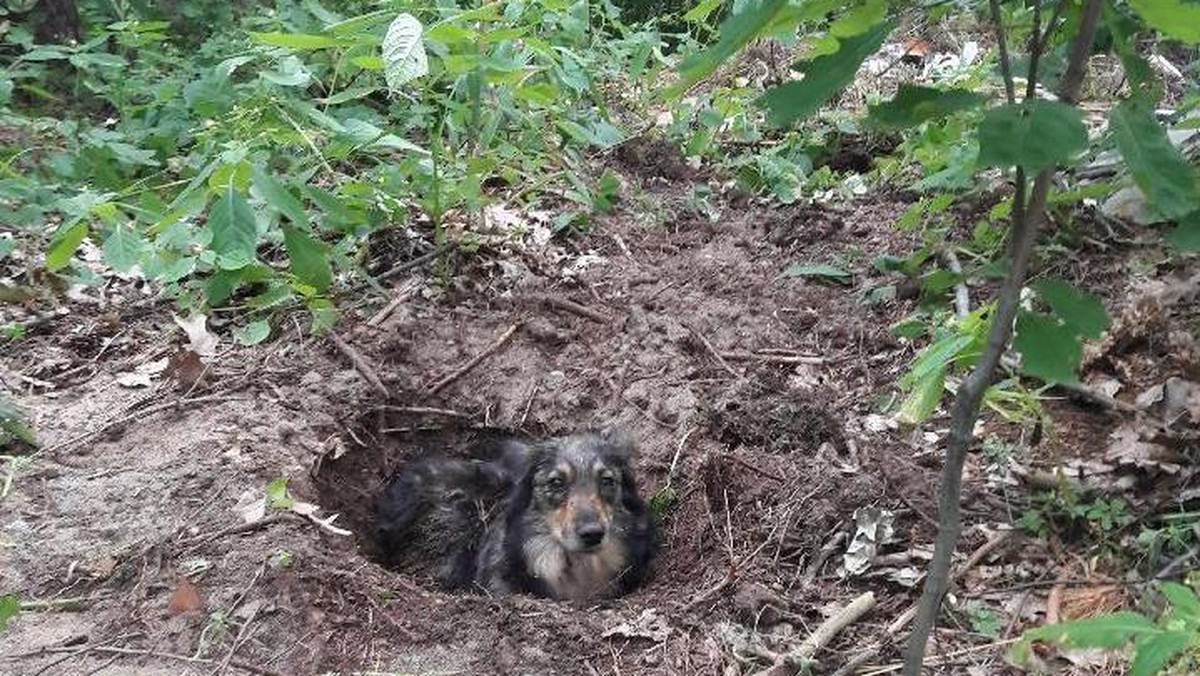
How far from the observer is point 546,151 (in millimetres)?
6910

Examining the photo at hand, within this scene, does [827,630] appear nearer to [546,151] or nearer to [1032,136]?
[1032,136]

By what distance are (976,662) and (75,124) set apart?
18.9 ft

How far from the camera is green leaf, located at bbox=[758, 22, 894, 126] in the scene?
1934 mm

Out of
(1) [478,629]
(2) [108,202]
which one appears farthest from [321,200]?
(1) [478,629]

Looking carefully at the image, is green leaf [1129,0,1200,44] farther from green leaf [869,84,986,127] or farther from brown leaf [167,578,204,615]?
brown leaf [167,578,204,615]

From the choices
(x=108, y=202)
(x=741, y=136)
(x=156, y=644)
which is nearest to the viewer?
(x=156, y=644)

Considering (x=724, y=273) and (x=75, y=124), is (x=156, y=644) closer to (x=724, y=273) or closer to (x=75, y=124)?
(x=724, y=273)

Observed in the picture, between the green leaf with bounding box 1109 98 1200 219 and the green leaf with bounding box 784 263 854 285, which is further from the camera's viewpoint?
the green leaf with bounding box 784 263 854 285

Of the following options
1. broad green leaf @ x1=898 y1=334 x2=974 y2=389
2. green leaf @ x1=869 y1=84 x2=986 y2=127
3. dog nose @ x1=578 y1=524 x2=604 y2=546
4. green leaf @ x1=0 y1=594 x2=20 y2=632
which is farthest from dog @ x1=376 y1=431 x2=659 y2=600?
green leaf @ x1=869 y1=84 x2=986 y2=127

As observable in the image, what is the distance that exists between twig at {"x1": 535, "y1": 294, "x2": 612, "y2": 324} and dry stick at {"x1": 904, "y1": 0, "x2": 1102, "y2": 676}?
3510 mm

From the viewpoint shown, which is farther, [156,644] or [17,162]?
[17,162]

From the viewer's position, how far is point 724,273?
6.02 m

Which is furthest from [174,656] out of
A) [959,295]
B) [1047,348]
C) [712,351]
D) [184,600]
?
[959,295]

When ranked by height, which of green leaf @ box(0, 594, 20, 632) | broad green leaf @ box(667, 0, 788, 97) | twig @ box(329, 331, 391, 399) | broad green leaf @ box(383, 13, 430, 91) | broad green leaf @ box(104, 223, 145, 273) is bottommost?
twig @ box(329, 331, 391, 399)
